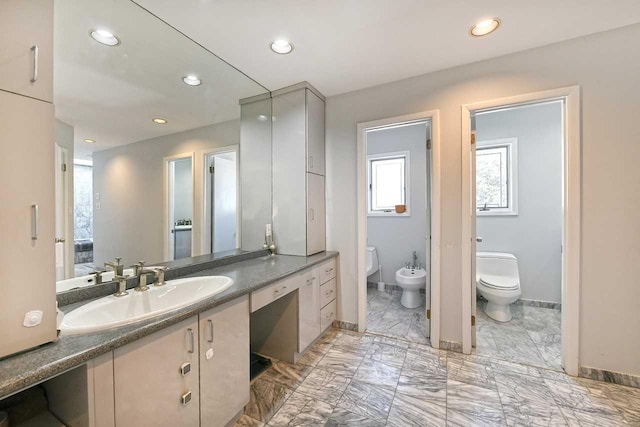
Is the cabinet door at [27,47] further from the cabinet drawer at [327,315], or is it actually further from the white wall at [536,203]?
the white wall at [536,203]

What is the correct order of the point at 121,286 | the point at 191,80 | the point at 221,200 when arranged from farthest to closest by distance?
the point at 221,200
the point at 191,80
the point at 121,286

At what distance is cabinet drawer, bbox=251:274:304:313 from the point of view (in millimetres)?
1565

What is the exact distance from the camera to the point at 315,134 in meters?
2.55

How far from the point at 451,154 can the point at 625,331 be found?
1670mm

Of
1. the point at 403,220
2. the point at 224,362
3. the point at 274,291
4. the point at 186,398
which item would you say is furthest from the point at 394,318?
the point at 186,398

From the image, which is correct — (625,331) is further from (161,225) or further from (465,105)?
(161,225)

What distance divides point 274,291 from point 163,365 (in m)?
0.75

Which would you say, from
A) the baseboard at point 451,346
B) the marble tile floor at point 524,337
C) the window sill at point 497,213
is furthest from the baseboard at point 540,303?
the baseboard at point 451,346

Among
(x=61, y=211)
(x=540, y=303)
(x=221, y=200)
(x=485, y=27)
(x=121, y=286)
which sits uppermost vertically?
(x=485, y=27)

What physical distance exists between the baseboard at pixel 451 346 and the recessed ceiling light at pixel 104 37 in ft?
10.5

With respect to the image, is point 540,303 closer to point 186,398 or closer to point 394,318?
point 394,318

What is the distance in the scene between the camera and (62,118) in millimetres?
1289

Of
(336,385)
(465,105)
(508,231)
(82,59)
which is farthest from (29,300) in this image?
(508,231)

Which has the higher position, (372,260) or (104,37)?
(104,37)
